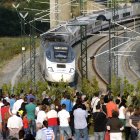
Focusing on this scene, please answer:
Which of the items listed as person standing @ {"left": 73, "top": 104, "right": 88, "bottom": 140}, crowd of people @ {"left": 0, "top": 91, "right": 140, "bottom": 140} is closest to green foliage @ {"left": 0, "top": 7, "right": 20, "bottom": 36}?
crowd of people @ {"left": 0, "top": 91, "right": 140, "bottom": 140}

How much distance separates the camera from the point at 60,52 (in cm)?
4484

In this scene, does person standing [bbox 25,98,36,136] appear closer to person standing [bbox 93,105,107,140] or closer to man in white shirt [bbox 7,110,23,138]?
man in white shirt [bbox 7,110,23,138]

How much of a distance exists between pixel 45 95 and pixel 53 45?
16.1 metres

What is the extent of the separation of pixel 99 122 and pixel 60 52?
925 inches

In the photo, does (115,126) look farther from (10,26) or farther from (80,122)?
(10,26)

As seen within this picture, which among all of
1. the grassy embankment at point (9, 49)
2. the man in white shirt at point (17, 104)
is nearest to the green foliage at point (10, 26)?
the grassy embankment at point (9, 49)

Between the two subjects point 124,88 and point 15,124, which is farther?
point 124,88

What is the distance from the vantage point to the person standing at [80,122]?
2200 centimetres

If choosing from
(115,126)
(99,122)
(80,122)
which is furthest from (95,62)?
(115,126)

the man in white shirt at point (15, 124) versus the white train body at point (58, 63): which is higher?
the man in white shirt at point (15, 124)

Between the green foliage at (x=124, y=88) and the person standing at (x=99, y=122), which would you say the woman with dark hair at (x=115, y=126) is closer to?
the person standing at (x=99, y=122)

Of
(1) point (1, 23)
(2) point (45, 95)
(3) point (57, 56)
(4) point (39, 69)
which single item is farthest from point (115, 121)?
(1) point (1, 23)

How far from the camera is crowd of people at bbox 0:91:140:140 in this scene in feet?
68.0

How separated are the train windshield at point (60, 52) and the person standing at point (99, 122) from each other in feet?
75.2
